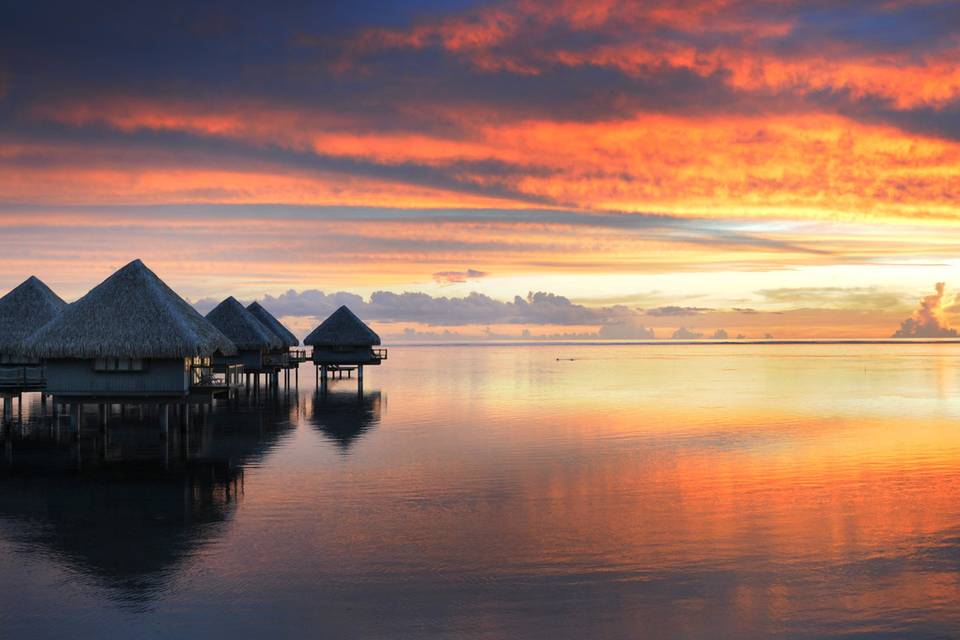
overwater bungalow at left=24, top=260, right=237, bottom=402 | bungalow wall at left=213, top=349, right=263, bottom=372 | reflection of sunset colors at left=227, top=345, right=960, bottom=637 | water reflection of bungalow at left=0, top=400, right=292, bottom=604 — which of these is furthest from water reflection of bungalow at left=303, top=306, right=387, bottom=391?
overwater bungalow at left=24, top=260, right=237, bottom=402

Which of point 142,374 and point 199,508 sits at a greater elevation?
point 142,374

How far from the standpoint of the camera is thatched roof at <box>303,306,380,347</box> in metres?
61.5

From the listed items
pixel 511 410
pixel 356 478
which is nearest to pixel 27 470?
pixel 356 478

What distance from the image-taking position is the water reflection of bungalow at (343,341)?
61.6 m

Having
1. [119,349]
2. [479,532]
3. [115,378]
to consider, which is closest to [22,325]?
[115,378]

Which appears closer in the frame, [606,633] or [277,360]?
[606,633]

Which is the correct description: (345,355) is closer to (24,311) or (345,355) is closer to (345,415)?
(345,415)

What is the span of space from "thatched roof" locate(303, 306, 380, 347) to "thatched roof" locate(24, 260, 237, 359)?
29537mm

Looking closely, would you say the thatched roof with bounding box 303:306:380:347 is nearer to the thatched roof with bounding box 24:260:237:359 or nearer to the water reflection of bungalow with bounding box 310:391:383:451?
the water reflection of bungalow with bounding box 310:391:383:451

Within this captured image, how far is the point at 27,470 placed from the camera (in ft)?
83.6

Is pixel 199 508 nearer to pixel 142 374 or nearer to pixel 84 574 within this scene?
pixel 84 574

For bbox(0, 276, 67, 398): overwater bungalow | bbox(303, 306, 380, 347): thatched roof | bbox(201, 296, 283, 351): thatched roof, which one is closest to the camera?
bbox(0, 276, 67, 398): overwater bungalow

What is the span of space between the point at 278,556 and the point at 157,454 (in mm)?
14688

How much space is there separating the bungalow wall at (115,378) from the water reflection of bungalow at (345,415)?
6453 mm
